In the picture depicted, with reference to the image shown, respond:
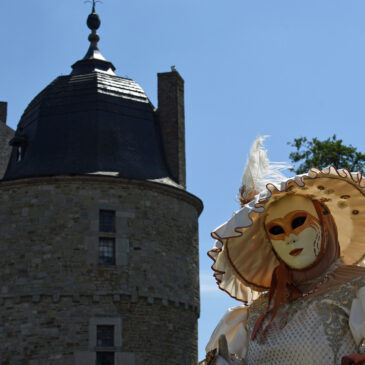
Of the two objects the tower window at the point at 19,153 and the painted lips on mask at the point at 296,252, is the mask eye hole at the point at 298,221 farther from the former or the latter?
the tower window at the point at 19,153

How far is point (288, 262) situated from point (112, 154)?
19942 mm

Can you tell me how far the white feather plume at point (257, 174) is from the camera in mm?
8992

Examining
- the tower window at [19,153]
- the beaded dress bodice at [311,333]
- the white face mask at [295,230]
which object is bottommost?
the beaded dress bodice at [311,333]

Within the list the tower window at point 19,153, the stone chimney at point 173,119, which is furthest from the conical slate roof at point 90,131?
the stone chimney at point 173,119

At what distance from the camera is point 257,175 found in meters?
9.03

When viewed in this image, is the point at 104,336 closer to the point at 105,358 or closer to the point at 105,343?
the point at 105,343

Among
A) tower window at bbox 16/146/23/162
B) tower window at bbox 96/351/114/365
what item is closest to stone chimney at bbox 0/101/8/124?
tower window at bbox 16/146/23/162

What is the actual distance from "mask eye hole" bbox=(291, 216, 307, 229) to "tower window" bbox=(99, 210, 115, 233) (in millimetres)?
18450

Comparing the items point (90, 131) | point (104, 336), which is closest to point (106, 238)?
point (104, 336)

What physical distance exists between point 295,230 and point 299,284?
0.51 meters

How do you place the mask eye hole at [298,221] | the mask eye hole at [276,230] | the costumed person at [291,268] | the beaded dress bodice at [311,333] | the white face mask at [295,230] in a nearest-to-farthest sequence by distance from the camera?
the beaded dress bodice at [311,333] < the costumed person at [291,268] < the white face mask at [295,230] < the mask eye hole at [298,221] < the mask eye hole at [276,230]

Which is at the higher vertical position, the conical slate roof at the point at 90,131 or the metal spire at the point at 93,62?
the metal spire at the point at 93,62

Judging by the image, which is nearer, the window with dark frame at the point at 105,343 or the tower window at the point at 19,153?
the window with dark frame at the point at 105,343

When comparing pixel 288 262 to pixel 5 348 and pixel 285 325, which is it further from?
pixel 5 348
